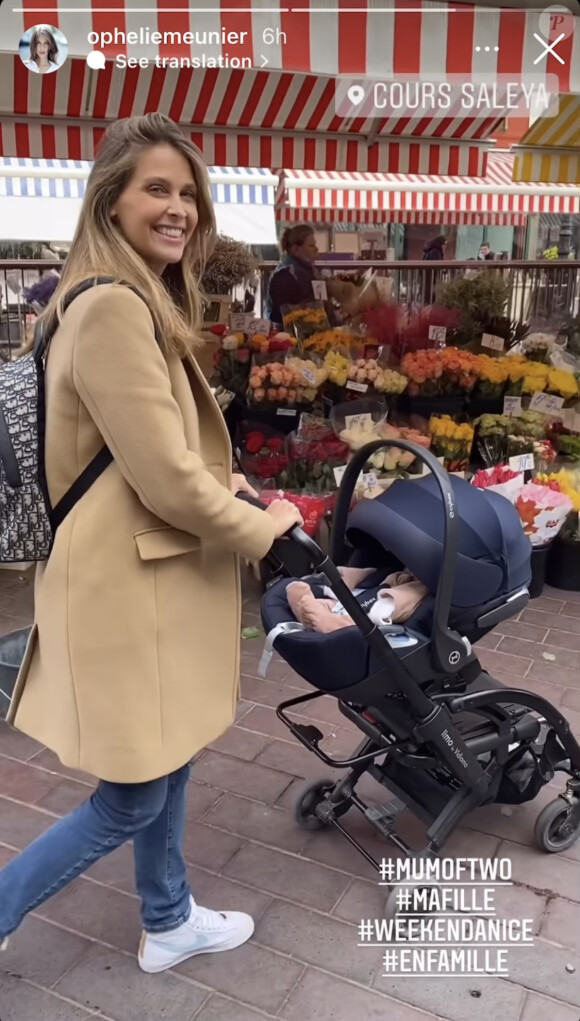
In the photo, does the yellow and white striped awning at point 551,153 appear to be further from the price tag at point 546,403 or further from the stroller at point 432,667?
the stroller at point 432,667

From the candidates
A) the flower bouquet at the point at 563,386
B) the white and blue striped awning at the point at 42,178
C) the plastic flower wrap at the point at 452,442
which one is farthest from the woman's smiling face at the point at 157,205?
the flower bouquet at the point at 563,386

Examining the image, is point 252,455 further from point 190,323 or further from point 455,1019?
point 455,1019

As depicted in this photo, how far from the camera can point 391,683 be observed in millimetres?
2064

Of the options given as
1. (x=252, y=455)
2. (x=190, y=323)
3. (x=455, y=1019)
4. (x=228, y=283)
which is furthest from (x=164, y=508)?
(x=228, y=283)

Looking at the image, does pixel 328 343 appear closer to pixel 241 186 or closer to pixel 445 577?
pixel 241 186

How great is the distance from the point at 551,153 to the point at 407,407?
80.0 inches

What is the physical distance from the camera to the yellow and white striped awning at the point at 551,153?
5.24 metres

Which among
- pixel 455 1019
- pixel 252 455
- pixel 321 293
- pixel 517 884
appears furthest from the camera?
pixel 321 293

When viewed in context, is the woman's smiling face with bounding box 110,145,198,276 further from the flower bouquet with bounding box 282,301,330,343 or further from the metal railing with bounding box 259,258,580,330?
the metal railing with bounding box 259,258,580,330

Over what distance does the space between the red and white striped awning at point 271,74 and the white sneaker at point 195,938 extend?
2862mm

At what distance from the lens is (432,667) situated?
2082 millimetres

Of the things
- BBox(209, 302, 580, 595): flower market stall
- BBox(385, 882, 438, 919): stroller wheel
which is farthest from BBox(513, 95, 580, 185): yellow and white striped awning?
BBox(385, 882, 438, 919): stroller wheel

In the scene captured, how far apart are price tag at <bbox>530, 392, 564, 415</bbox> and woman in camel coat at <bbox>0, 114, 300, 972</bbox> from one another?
3646mm

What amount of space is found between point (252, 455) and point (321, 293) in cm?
189
